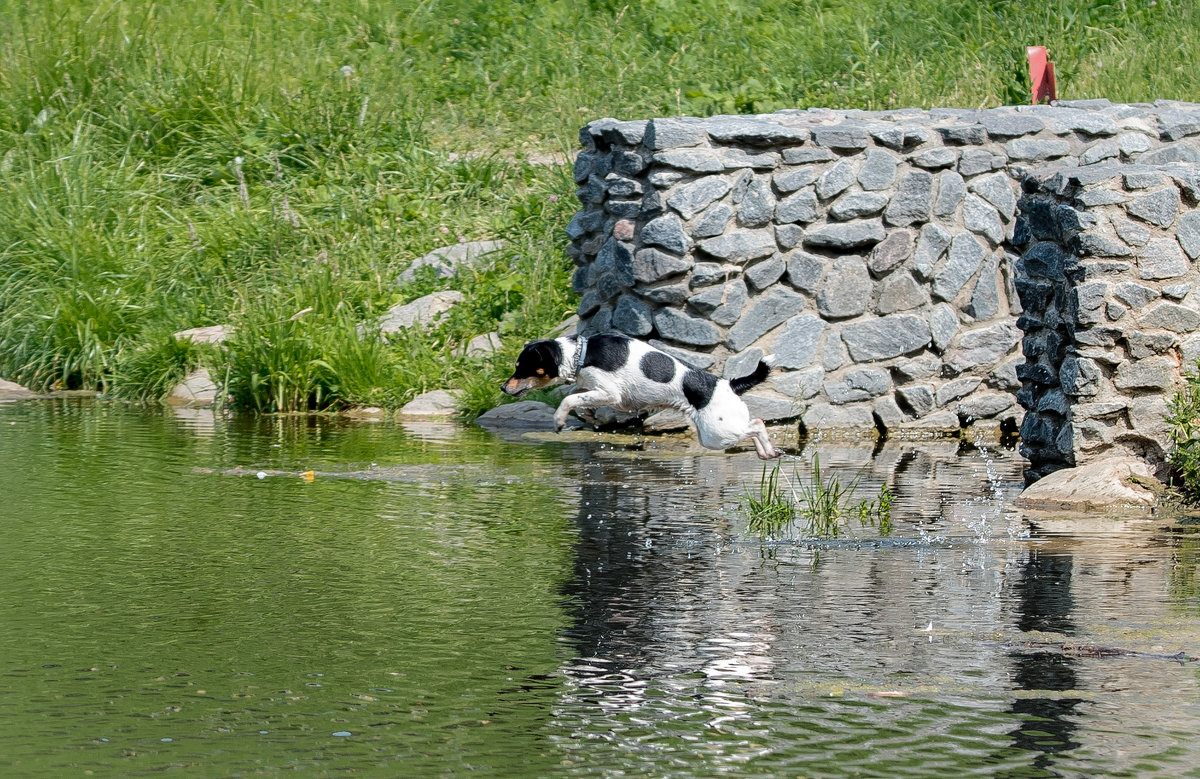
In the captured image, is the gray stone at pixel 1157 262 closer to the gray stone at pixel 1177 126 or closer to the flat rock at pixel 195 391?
the gray stone at pixel 1177 126

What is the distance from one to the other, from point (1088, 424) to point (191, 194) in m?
10.00

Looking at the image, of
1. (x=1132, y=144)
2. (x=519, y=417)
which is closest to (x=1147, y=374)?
(x=1132, y=144)

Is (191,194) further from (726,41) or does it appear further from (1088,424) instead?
(1088,424)

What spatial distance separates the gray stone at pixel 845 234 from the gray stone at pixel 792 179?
30 cm

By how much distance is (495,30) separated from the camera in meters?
18.0

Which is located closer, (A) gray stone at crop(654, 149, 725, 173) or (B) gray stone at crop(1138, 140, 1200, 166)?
(B) gray stone at crop(1138, 140, 1200, 166)

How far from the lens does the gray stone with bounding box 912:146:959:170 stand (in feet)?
34.2

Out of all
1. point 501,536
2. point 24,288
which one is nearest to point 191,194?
point 24,288

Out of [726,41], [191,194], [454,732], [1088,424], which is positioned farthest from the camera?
[726,41]

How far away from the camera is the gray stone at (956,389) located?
1063 centimetres

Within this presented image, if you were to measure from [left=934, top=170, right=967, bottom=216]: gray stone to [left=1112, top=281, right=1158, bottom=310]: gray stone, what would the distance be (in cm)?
308

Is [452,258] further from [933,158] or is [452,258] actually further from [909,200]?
[933,158]

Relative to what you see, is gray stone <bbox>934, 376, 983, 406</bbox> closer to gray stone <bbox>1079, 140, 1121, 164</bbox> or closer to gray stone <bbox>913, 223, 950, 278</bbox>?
gray stone <bbox>913, 223, 950, 278</bbox>

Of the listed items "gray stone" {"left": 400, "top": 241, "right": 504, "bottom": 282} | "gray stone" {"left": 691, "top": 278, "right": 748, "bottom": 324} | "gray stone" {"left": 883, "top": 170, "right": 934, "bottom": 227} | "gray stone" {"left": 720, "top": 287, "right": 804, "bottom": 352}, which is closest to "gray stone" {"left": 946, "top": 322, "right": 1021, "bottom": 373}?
"gray stone" {"left": 883, "top": 170, "right": 934, "bottom": 227}
